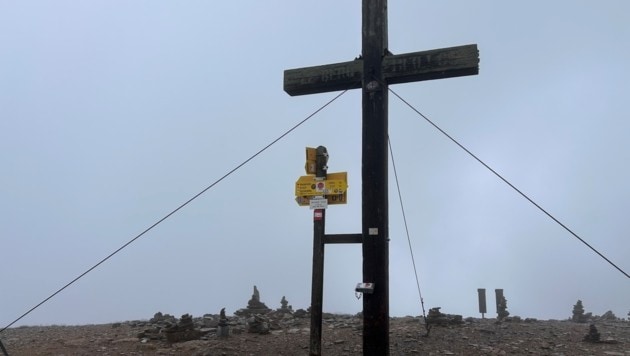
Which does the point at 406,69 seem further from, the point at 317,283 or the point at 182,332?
the point at 182,332

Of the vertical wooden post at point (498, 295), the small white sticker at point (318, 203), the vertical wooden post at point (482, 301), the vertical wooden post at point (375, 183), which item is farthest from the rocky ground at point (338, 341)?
the small white sticker at point (318, 203)

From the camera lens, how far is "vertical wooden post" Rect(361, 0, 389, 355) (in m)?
6.41

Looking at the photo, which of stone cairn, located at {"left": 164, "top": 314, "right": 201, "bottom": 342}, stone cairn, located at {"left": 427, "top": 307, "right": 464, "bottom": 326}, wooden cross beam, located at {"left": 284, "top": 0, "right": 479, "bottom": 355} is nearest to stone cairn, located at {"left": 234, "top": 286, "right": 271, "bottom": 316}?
stone cairn, located at {"left": 164, "top": 314, "right": 201, "bottom": 342}

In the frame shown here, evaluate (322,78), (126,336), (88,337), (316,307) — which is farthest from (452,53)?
(88,337)

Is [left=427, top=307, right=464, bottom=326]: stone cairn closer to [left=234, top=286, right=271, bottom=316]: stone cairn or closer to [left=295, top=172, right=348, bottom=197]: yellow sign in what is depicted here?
[left=234, top=286, right=271, bottom=316]: stone cairn

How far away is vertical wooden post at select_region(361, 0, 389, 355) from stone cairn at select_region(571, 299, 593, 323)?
12.5 metres

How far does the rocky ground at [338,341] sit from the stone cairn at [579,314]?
3225 millimetres

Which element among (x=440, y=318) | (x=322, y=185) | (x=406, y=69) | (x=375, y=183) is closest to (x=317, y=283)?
(x=322, y=185)

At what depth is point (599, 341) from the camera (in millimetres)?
10164

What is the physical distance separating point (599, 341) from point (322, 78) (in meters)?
8.56

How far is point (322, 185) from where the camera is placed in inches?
280

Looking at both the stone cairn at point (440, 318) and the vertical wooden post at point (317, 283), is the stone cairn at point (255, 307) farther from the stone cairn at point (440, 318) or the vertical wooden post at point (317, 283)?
the vertical wooden post at point (317, 283)

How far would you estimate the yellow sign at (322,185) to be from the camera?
7040mm

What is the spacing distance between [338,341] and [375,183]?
473 centimetres
